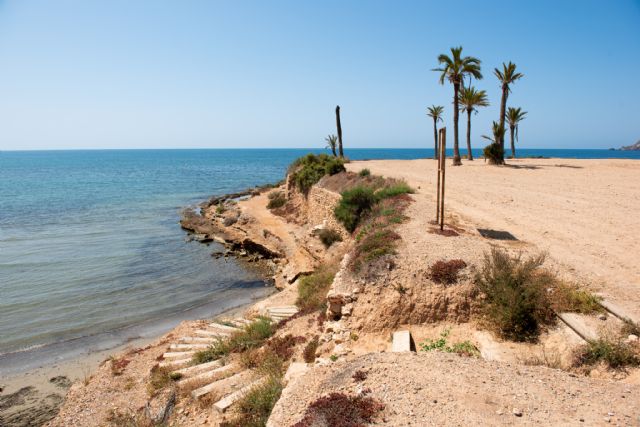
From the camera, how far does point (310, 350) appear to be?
26.5ft

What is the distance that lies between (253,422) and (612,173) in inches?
1124

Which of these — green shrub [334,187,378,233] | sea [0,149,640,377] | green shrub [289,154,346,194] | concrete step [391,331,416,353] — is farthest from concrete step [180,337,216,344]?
green shrub [289,154,346,194]

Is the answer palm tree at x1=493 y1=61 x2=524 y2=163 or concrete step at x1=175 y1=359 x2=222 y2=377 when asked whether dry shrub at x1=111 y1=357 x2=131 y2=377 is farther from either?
palm tree at x1=493 y1=61 x2=524 y2=163

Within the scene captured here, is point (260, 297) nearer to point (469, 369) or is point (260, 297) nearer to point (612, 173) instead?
point (469, 369)

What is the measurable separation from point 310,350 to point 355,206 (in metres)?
10.4

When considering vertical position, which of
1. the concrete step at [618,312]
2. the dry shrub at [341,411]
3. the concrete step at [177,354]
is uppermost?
the concrete step at [618,312]

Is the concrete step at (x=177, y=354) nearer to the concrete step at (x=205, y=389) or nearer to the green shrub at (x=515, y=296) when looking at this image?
the concrete step at (x=205, y=389)

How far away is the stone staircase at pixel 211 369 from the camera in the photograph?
7.41 metres

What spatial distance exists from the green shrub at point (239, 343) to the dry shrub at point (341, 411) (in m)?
4.81

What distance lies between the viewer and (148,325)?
48.4 ft

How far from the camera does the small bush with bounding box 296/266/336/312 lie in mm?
11038

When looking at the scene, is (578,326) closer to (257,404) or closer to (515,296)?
(515,296)

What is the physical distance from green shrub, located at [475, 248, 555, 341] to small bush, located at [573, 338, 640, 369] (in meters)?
0.91

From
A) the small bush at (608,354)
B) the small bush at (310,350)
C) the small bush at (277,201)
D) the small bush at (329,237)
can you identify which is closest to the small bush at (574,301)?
the small bush at (608,354)
